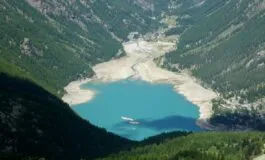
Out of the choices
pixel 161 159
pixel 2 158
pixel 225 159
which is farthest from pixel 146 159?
pixel 2 158

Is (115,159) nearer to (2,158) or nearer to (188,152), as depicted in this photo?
(188,152)

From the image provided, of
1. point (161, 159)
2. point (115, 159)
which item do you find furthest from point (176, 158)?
point (115, 159)

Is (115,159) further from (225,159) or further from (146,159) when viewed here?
(225,159)

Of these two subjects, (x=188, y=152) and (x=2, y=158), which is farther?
(x=188, y=152)

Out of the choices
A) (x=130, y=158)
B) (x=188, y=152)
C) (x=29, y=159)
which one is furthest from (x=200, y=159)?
(x=29, y=159)

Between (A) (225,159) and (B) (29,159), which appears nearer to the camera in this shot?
(B) (29,159)

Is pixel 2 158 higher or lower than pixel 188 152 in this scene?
lower

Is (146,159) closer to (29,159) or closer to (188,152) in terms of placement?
(188,152)
